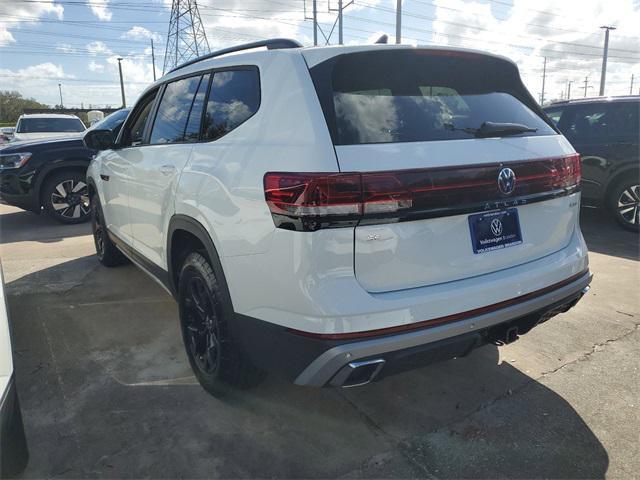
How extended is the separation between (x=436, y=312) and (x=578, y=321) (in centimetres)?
223

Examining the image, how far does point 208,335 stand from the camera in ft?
9.00

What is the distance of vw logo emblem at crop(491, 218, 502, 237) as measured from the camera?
87.2 inches

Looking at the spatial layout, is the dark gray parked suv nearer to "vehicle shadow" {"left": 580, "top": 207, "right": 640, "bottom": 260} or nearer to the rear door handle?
"vehicle shadow" {"left": 580, "top": 207, "right": 640, "bottom": 260}

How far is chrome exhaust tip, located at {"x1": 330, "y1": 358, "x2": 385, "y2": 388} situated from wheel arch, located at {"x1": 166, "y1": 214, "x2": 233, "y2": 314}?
63 cm

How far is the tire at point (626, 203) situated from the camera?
6.23m

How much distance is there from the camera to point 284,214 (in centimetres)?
194

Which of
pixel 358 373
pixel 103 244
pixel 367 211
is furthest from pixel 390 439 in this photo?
pixel 103 244

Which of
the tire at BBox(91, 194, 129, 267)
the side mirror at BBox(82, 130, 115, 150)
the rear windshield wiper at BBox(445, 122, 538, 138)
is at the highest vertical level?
the rear windshield wiper at BBox(445, 122, 538, 138)

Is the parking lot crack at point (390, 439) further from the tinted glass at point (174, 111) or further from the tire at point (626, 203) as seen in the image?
the tire at point (626, 203)

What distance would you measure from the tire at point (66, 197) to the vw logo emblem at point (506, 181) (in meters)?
6.66

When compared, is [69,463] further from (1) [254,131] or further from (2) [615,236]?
(2) [615,236]

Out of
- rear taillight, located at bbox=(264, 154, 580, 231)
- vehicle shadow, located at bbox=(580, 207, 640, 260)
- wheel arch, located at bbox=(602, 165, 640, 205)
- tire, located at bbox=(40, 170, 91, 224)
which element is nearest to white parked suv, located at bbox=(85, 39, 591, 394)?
rear taillight, located at bbox=(264, 154, 580, 231)

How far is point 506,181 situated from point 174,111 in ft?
6.77

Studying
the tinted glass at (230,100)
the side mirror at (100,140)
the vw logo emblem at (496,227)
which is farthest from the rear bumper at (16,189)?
the vw logo emblem at (496,227)
